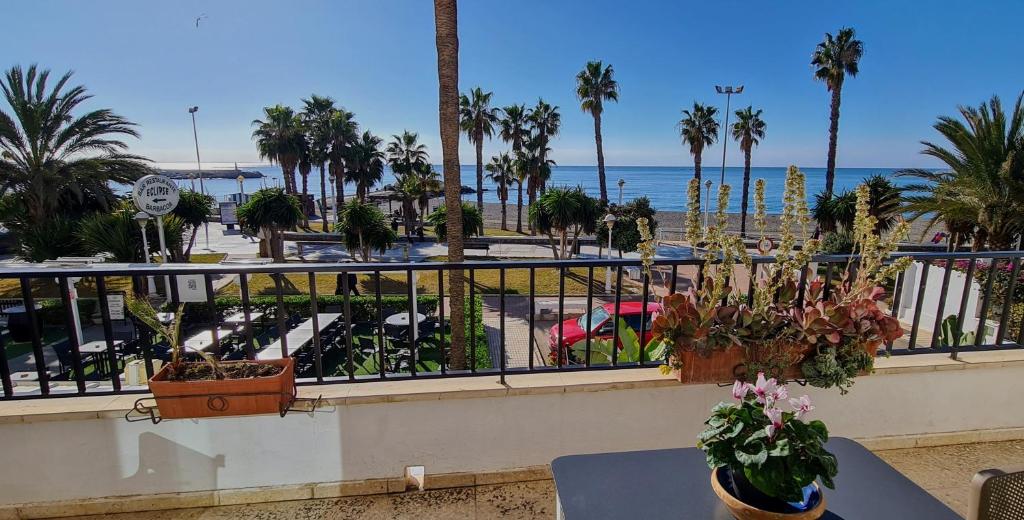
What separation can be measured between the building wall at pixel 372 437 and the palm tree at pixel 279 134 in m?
32.9

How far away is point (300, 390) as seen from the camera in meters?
2.09

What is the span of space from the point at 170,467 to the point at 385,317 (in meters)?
8.56

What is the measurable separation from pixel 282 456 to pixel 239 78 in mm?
18975

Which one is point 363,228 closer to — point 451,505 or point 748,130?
point 451,505

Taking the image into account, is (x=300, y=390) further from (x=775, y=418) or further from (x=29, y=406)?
(x=775, y=418)

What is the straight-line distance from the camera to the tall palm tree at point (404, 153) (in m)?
31.4

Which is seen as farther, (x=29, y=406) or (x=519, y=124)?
(x=519, y=124)

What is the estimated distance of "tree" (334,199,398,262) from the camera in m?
17.0

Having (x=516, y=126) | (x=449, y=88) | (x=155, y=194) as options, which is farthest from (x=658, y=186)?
(x=449, y=88)


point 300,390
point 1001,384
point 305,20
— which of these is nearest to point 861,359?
point 1001,384

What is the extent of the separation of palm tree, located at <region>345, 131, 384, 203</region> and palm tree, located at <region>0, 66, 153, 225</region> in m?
16.2

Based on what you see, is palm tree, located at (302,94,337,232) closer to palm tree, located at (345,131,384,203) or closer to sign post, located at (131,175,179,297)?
palm tree, located at (345,131,384,203)

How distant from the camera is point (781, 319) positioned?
1.89m

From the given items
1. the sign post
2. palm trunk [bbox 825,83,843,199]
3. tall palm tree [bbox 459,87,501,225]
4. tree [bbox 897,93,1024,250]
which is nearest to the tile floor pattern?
tree [bbox 897,93,1024,250]
